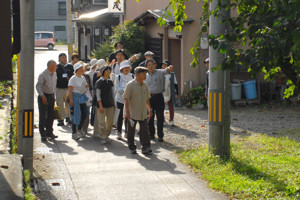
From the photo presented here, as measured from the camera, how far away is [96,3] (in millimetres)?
38594

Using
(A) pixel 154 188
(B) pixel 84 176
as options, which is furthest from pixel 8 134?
(A) pixel 154 188

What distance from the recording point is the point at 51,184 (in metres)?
8.27

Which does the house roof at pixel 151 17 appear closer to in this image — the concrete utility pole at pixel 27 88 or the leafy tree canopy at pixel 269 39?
the concrete utility pole at pixel 27 88

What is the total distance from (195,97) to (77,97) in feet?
20.2

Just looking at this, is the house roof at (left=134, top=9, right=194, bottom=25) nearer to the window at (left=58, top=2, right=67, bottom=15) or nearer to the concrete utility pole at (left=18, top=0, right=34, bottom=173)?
the concrete utility pole at (left=18, top=0, right=34, bottom=173)

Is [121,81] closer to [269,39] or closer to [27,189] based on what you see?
[27,189]

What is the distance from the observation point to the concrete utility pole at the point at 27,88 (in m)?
8.12

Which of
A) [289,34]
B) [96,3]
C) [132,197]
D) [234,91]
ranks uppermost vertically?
[96,3]

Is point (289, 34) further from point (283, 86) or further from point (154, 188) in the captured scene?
point (283, 86)

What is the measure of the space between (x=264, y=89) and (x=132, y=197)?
11.1 metres

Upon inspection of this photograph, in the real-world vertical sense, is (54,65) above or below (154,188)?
above

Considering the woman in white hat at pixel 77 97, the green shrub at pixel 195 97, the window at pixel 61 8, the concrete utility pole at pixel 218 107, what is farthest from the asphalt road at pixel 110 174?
the window at pixel 61 8

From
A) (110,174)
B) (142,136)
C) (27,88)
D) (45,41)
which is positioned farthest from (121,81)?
(45,41)

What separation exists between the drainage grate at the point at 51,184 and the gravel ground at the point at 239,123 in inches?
129
